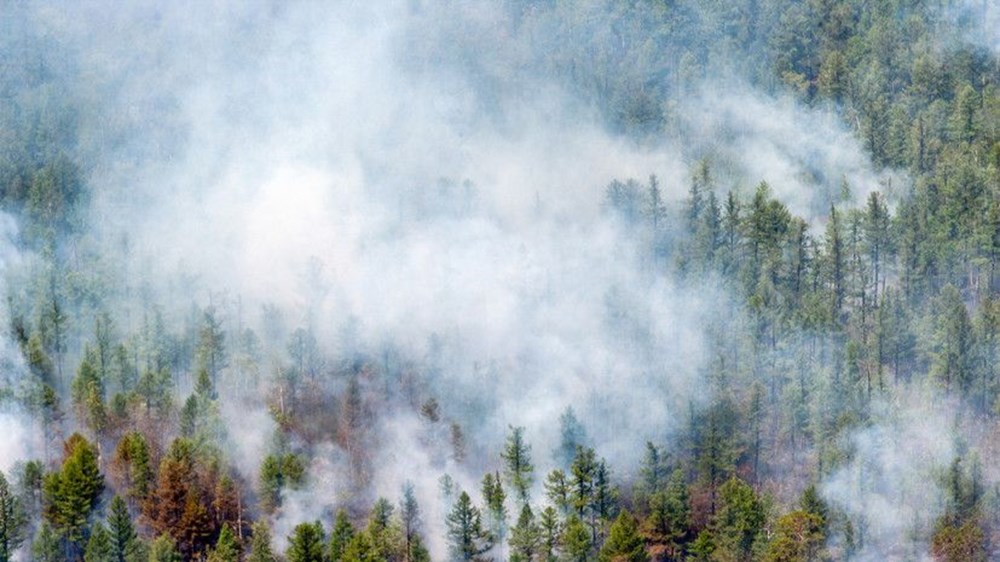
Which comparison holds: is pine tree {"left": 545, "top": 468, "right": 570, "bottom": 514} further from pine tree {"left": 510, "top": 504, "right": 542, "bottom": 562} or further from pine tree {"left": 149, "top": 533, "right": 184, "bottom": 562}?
pine tree {"left": 149, "top": 533, "right": 184, "bottom": 562}

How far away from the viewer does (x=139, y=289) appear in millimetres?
190375

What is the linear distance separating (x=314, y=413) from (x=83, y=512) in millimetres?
30421

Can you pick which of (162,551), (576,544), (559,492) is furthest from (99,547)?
(576,544)

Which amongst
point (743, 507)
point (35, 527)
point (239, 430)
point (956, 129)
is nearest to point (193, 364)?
point (239, 430)

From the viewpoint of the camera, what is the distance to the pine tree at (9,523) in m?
145

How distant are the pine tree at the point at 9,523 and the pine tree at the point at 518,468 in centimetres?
4630

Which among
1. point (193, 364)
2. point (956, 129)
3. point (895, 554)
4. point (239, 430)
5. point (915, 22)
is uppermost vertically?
point (915, 22)

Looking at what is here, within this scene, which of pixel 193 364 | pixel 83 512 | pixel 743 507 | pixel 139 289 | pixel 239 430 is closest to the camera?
pixel 743 507

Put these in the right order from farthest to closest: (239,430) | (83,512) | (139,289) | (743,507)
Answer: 1. (139,289)
2. (239,430)
3. (83,512)
4. (743,507)

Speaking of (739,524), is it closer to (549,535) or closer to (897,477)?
(549,535)

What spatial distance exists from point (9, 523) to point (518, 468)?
4819cm

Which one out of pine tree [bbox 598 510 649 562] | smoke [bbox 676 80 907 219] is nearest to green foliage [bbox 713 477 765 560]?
pine tree [bbox 598 510 649 562]

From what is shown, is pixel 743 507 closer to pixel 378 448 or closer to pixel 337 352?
pixel 378 448

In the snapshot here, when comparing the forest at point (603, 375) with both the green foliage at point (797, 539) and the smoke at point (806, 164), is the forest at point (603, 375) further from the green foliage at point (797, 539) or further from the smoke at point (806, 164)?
the smoke at point (806, 164)
